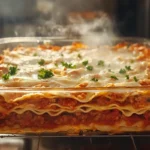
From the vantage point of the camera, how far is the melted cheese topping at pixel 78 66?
1.54 m

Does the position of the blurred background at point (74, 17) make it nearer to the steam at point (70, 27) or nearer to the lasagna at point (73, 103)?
the steam at point (70, 27)

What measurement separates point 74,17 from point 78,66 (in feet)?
2.09

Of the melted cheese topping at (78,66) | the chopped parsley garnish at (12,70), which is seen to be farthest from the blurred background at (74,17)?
the chopped parsley garnish at (12,70)

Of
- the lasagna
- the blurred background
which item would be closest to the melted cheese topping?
the lasagna

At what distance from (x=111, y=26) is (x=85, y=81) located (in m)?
0.93

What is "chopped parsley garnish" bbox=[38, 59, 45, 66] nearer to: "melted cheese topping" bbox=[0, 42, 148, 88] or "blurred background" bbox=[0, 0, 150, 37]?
"melted cheese topping" bbox=[0, 42, 148, 88]

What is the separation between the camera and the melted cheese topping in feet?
5.05

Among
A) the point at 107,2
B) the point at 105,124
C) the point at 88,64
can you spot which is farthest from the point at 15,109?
the point at 107,2

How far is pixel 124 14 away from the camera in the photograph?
230cm

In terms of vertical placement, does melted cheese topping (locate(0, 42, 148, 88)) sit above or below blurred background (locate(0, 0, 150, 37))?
below

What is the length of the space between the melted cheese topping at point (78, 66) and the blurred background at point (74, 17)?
26 centimetres

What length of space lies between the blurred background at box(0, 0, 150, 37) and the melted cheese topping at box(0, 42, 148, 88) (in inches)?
10.1

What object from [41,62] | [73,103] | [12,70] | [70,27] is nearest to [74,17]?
[70,27]

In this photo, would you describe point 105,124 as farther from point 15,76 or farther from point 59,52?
point 59,52
